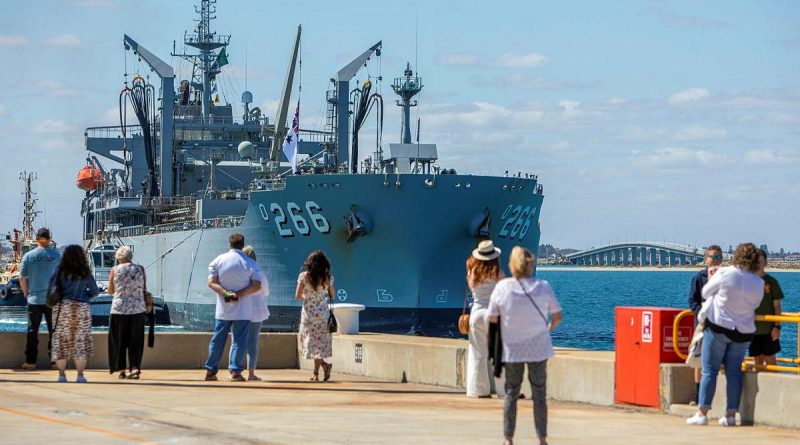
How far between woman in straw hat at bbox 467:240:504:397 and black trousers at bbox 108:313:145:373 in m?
3.74

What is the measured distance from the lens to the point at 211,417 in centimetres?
1166

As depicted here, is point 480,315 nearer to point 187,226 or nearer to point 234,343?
point 234,343

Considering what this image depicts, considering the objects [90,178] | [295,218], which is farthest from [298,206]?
[90,178]

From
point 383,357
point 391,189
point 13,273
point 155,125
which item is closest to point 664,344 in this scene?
point 383,357

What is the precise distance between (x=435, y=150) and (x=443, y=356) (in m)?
28.1

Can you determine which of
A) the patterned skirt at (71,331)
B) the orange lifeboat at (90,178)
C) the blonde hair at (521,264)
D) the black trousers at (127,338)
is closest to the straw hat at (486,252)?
the blonde hair at (521,264)

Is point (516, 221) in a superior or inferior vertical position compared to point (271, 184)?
inferior

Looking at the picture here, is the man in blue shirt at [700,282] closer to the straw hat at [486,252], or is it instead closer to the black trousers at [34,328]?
the straw hat at [486,252]

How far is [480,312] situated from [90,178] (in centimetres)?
5269

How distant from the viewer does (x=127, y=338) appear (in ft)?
50.2

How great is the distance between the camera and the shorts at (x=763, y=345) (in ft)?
39.4

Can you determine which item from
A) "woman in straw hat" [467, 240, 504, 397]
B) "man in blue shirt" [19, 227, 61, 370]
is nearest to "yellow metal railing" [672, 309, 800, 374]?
"woman in straw hat" [467, 240, 504, 397]

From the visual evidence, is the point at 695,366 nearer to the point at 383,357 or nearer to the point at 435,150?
the point at 383,357

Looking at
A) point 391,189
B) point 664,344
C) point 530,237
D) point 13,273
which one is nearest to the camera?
point 664,344
